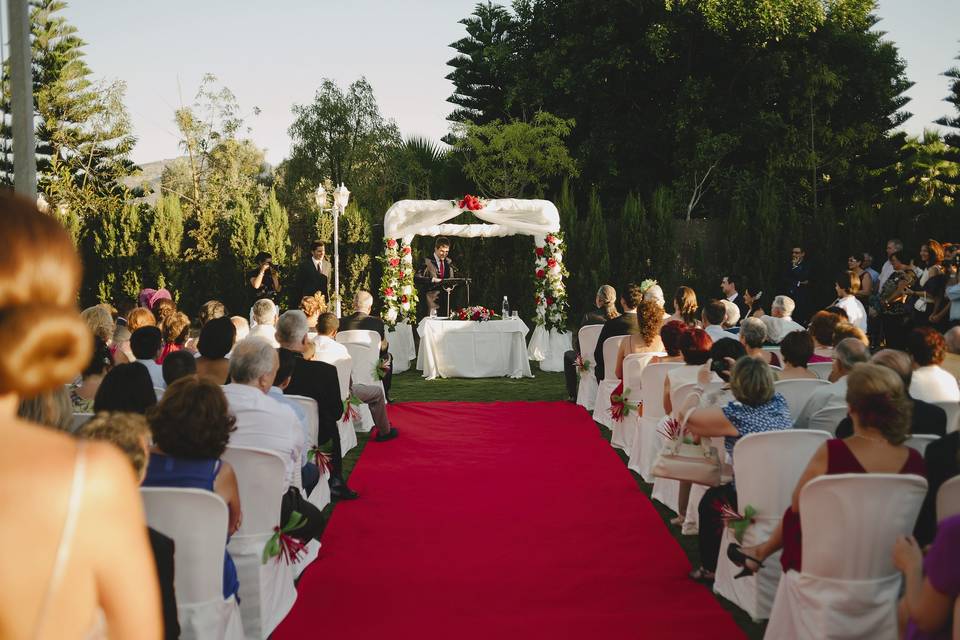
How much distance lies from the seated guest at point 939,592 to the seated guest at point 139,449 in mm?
2150

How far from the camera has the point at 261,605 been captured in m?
3.61

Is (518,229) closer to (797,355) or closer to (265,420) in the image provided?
(797,355)

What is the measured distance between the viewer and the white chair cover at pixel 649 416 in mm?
6012

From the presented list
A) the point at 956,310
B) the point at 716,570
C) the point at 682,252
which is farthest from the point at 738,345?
the point at 682,252

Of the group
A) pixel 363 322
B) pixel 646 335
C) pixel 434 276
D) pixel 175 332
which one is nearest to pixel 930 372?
pixel 646 335

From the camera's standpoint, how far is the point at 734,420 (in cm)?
398

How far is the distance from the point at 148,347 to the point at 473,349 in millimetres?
6342

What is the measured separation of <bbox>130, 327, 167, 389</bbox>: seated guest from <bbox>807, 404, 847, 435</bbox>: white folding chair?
12.2 ft

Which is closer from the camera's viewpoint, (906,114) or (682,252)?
(682,252)

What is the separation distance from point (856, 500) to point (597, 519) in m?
2.43

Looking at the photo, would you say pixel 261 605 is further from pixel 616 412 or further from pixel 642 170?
pixel 642 170

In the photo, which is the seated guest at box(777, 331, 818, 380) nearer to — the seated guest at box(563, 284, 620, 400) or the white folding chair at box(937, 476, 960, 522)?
the white folding chair at box(937, 476, 960, 522)

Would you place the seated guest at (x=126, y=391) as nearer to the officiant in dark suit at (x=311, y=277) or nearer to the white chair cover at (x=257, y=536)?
the white chair cover at (x=257, y=536)

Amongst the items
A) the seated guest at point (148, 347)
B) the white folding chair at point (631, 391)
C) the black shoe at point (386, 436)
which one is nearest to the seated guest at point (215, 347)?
the seated guest at point (148, 347)
